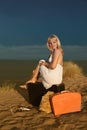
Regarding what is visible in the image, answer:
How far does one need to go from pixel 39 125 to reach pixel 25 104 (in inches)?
78.1

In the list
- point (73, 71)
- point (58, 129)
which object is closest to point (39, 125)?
point (58, 129)

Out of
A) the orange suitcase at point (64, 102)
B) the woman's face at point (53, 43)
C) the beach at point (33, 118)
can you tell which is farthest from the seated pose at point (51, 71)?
the orange suitcase at point (64, 102)

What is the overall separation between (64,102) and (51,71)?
2.55 ft

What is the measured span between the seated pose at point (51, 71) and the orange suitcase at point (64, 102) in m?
0.54

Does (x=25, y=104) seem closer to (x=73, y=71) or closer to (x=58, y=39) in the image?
(x=58, y=39)

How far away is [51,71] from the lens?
27.7 ft

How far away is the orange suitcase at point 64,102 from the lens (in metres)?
7.95

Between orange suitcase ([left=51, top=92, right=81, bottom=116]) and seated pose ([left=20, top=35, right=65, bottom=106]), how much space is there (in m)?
0.54

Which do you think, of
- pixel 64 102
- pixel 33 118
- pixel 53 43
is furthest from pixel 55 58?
pixel 33 118

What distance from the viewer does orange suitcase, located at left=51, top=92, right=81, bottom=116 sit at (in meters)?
7.95

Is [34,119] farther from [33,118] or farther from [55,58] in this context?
[55,58]

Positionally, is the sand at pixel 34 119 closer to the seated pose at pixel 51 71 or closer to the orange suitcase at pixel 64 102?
the orange suitcase at pixel 64 102

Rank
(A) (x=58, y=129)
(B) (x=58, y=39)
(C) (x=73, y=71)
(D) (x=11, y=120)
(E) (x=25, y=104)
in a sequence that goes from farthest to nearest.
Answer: (C) (x=73, y=71)
(E) (x=25, y=104)
(B) (x=58, y=39)
(D) (x=11, y=120)
(A) (x=58, y=129)

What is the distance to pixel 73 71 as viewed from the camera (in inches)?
606
